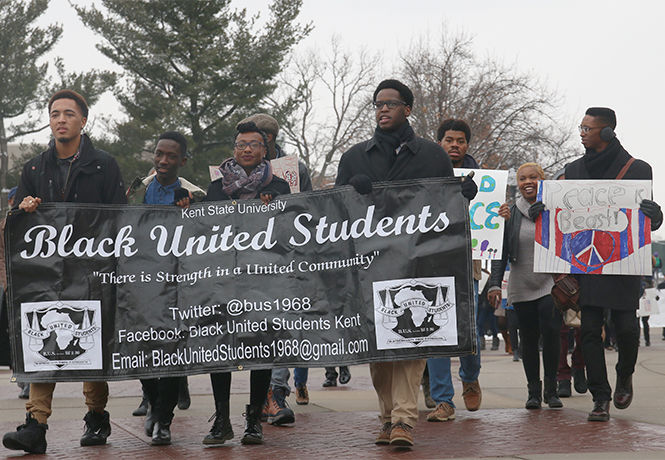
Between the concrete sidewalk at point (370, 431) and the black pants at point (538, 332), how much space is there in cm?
35

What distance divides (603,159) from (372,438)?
2851 millimetres

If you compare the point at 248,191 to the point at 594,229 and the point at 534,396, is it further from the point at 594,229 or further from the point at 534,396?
the point at 534,396

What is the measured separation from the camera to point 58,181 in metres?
6.66

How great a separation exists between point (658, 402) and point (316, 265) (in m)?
3.92

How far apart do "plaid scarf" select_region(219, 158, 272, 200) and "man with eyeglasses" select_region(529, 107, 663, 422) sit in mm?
2186

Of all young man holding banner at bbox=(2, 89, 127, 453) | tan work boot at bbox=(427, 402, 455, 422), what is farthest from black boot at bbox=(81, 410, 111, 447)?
tan work boot at bbox=(427, 402, 455, 422)

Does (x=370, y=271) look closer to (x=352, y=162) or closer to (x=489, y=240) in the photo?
(x=352, y=162)

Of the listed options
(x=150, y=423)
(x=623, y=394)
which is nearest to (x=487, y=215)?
(x=623, y=394)

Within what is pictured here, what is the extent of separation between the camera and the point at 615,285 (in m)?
7.46

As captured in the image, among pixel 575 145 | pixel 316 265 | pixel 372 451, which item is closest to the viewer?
pixel 372 451

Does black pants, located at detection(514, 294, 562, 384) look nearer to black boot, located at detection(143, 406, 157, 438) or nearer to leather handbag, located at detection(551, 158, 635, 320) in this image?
leather handbag, located at detection(551, 158, 635, 320)

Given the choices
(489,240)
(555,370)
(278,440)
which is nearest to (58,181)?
(278,440)

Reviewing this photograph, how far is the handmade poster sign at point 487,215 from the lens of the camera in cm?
838

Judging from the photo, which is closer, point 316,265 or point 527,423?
point 316,265
